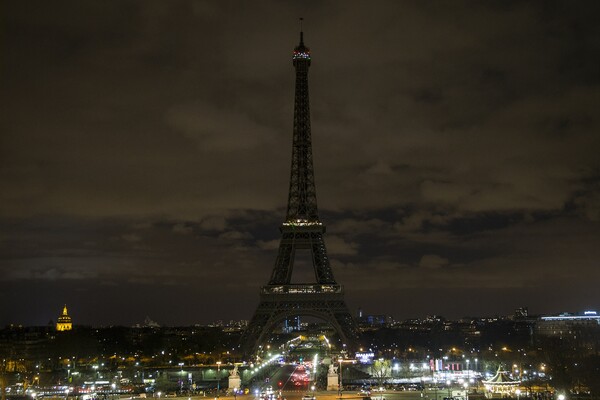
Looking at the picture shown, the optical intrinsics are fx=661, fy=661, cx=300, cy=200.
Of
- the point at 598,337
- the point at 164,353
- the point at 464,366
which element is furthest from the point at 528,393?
the point at 164,353

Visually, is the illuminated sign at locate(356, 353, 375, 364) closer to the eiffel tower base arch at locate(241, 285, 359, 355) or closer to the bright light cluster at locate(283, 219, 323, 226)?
the eiffel tower base arch at locate(241, 285, 359, 355)

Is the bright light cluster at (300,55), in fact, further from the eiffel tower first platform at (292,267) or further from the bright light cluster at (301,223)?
the bright light cluster at (301,223)

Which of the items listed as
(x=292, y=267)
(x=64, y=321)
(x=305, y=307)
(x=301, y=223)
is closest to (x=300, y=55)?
(x=301, y=223)

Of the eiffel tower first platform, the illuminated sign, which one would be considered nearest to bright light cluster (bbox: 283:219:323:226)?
the eiffel tower first platform

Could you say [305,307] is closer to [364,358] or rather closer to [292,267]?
[292,267]

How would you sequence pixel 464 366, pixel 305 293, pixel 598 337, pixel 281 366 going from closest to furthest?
pixel 464 366, pixel 305 293, pixel 281 366, pixel 598 337

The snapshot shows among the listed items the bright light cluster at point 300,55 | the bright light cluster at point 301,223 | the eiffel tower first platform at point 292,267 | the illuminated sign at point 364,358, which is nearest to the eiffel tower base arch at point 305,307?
the eiffel tower first platform at point 292,267

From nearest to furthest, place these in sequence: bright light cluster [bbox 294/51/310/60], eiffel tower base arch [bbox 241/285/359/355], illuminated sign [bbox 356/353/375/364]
Answer: illuminated sign [bbox 356/353/375/364] → eiffel tower base arch [bbox 241/285/359/355] → bright light cluster [bbox 294/51/310/60]

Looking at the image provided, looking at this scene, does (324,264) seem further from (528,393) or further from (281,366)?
(528,393)
